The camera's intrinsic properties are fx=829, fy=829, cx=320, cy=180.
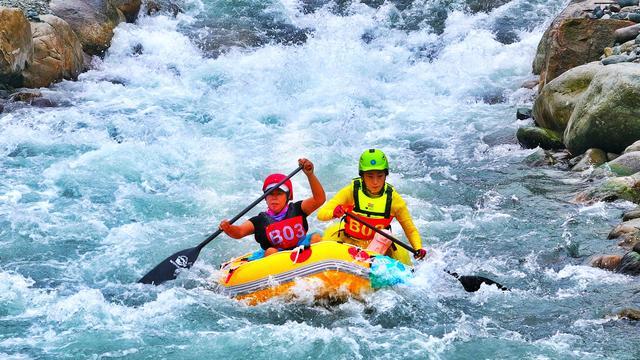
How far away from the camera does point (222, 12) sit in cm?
1805

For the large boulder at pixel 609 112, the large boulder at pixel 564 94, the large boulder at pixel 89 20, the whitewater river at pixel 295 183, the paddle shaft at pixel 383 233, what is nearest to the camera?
the whitewater river at pixel 295 183

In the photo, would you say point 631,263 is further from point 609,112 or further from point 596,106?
point 596,106

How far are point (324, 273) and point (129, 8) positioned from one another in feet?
37.0

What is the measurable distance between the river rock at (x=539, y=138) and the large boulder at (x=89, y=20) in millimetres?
7852

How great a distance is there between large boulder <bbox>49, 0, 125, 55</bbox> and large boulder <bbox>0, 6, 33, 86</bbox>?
6.98 ft

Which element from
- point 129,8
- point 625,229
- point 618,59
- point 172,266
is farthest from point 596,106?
point 129,8

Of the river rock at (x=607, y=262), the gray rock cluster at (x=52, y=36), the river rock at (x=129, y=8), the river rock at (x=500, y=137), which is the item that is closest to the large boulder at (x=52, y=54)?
the gray rock cluster at (x=52, y=36)

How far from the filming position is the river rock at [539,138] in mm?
11078

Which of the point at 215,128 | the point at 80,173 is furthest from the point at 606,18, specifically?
the point at 80,173

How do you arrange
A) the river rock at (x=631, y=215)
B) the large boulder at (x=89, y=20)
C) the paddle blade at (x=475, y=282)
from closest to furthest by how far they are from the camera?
the paddle blade at (x=475, y=282) → the river rock at (x=631, y=215) → the large boulder at (x=89, y=20)

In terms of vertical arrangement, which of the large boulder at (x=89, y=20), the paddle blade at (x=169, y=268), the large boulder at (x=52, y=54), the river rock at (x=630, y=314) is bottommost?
the river rock at (x=630, y=314)

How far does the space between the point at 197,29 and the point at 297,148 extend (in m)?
6.26

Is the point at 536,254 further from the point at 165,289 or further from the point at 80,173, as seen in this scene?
the point at 80,173

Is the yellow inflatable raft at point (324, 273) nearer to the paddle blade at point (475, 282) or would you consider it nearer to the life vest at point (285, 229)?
the life vest at point (285, 229)
